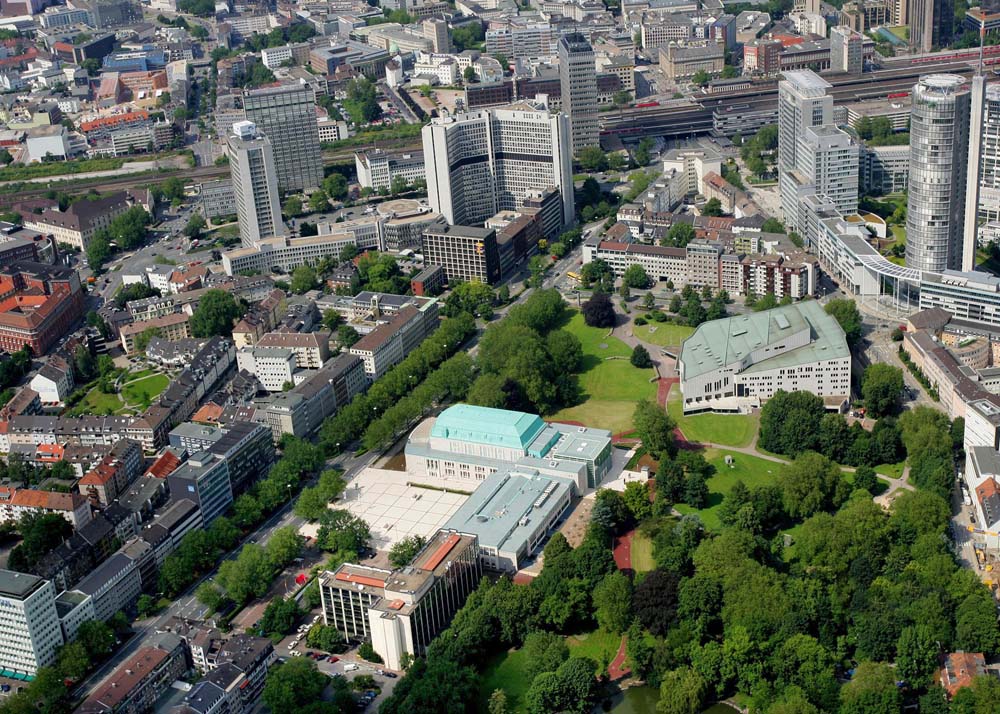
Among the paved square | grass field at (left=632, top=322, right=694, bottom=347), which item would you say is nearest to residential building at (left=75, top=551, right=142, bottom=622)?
the paved square

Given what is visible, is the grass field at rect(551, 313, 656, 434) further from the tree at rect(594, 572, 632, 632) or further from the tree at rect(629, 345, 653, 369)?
the tree at rect(594, 572, 632, 632)

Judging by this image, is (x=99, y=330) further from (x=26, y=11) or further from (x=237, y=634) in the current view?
Result: (x=26, y=11)

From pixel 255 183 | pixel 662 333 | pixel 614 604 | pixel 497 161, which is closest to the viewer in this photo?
pixel 614 604

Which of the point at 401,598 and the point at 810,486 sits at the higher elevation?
the point at 401,598

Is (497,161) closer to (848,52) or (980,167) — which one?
(980,167)

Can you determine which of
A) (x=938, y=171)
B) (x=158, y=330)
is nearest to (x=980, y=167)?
(x=938, y=171)

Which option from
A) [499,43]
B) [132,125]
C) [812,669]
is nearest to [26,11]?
[132,125]

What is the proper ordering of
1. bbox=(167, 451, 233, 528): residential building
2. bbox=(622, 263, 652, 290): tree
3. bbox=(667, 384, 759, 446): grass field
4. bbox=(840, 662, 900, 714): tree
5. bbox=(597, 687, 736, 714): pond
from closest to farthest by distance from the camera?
bbox=(840, 662, 900, 714): tree, bbox=(597, 687, 736, 714): pond, bbox=(167, 451, 233, 528): residential building, bbox=(667, 384, 759, 446): grass field, bbox=(622, 263, 652, 290): tree
